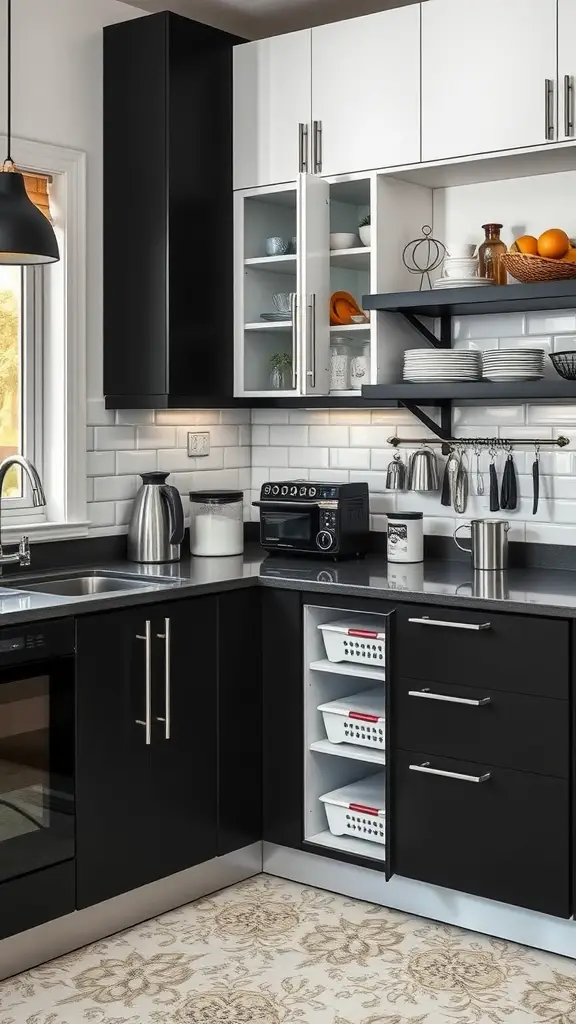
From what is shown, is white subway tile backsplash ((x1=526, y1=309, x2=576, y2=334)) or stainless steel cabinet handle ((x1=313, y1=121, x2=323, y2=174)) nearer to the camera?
white subway tile backsplash ((x1=526, y1=309, x2=576, y2=334))

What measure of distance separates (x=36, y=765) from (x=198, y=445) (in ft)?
5.31

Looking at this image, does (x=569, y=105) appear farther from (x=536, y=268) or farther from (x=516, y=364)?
(x=516, y=364)

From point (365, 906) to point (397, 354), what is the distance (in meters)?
1.69

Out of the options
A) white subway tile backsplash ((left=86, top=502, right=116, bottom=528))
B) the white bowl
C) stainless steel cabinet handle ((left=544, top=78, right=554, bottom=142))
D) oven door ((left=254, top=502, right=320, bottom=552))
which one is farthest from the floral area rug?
stainless steel cabinet handle ((left=544, top=78, right=554, bottom=142))

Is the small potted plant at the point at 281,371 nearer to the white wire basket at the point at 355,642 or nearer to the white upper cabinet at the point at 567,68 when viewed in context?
the white wire basket at the point at 355,642

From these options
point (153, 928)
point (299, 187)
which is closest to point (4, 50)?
point (299, 187)

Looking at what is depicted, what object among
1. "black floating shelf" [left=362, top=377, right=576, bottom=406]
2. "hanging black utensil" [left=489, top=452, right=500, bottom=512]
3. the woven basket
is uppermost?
the woven basket

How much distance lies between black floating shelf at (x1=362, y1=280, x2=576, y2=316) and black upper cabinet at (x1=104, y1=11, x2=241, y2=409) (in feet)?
2.03

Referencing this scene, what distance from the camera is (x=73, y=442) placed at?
12.6 feet

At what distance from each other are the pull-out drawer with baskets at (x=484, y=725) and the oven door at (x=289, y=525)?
0.80 m

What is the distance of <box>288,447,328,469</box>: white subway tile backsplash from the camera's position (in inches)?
170

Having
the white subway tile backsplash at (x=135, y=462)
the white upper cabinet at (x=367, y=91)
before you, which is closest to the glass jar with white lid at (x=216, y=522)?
the white subway tile backsplash at (x=135, y=462)

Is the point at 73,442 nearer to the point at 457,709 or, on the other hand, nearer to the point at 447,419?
the point at 447,419

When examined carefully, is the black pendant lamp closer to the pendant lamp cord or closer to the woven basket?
the pendant lamp cord
